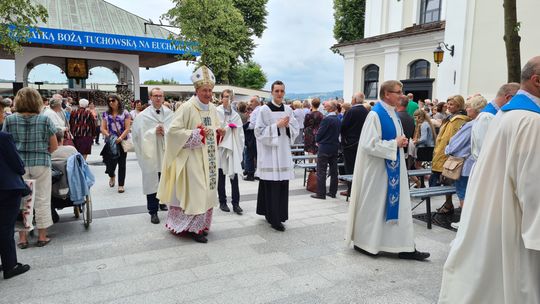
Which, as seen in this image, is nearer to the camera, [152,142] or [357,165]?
[357,165]

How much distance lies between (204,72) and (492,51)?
13.0 metres

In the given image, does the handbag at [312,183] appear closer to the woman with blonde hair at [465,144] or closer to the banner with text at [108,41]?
the woman with blonde hair at [465,144]

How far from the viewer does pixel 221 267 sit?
398cm

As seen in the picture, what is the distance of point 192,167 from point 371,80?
747 inches

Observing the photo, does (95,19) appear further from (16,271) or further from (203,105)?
(16,271)

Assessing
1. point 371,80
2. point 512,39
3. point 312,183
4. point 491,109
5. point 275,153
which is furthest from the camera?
point 371,80

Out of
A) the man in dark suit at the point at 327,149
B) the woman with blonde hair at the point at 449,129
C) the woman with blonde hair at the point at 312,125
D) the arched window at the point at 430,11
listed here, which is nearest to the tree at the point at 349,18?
the arched window at the point at 430,11

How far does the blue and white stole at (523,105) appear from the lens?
2281 mm

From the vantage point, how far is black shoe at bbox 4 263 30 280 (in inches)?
145

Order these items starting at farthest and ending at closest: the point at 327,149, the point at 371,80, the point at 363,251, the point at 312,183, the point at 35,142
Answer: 1. the point at 371,80
2. the point at 312,183
3. the point at 327,149
4. the point at 363,251
5. the point at 35,142

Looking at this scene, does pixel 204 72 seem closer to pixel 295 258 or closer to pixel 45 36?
pixel 295 258

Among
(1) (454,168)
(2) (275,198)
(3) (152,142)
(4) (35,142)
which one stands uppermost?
(4) (35,142)

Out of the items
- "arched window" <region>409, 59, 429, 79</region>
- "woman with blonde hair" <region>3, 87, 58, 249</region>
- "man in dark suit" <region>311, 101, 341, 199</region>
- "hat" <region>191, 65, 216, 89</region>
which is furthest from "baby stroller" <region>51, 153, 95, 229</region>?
"arched window" <region>409, 59, 429, 79</region>

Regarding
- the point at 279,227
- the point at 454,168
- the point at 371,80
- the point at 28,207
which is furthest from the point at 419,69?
the point at 28,207
